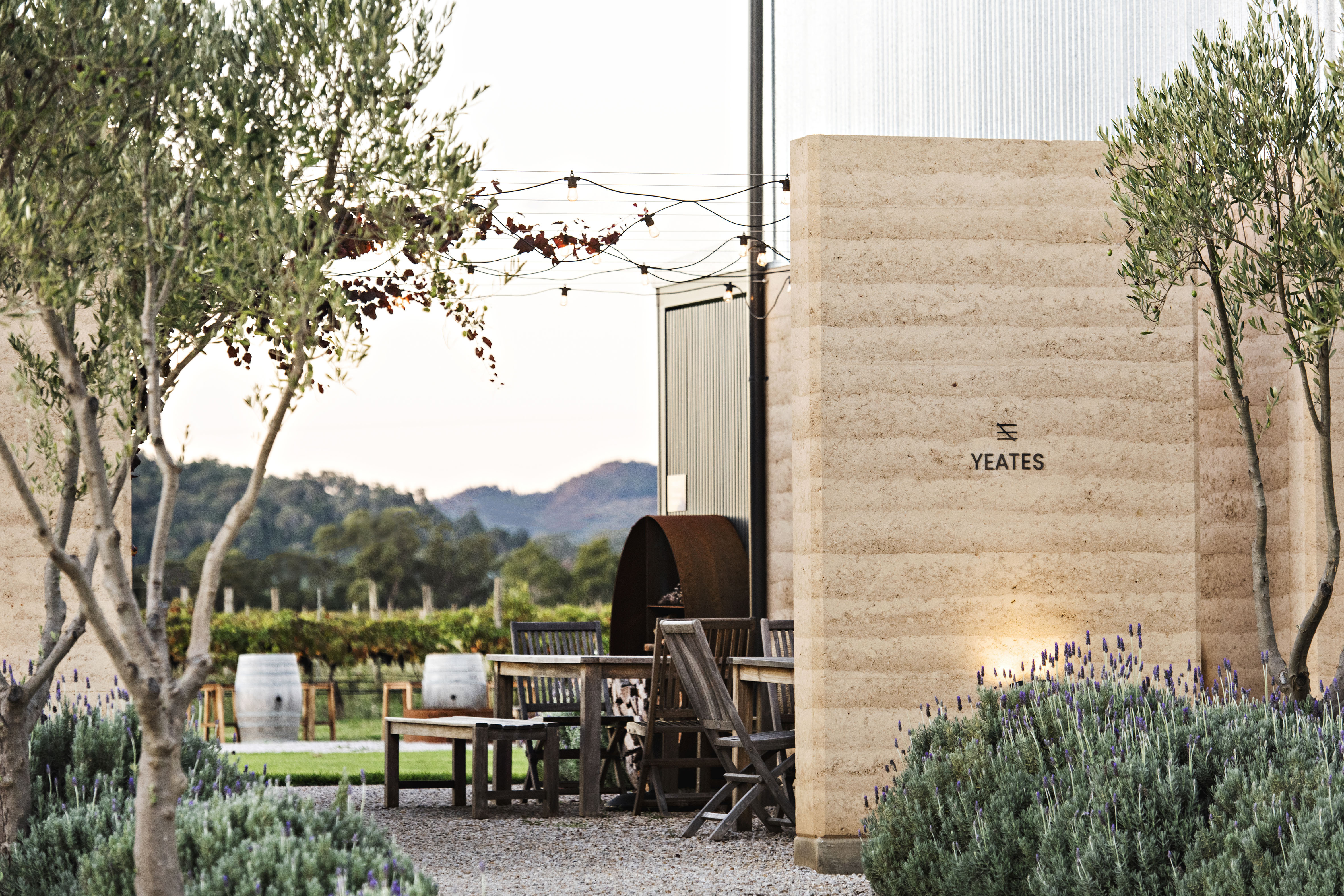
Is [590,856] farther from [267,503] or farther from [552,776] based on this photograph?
[267,503]

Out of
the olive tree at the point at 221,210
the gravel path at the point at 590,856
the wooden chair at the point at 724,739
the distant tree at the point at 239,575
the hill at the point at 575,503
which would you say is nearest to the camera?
the olive tree at the point at 221,210

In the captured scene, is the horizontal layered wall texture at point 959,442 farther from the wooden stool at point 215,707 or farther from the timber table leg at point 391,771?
the wooden stool at point 215,707

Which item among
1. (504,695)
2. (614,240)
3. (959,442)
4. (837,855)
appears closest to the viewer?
(837,855)

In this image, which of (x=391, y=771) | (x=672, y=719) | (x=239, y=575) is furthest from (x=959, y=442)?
(x=239, y=575)

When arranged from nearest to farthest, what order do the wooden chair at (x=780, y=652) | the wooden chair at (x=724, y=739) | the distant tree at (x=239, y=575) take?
1. the wooden chair at (x=724, y=739)
2. the wooden chair at (x=780, y=652)
3. the distant tree at (x=239, y=575)

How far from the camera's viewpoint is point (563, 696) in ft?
27.0

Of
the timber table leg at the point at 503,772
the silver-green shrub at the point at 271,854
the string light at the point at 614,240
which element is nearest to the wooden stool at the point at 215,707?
the timber table leg at the point at 503,772

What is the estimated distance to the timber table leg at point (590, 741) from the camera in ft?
23.5

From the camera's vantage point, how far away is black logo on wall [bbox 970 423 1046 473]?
18.5 ft

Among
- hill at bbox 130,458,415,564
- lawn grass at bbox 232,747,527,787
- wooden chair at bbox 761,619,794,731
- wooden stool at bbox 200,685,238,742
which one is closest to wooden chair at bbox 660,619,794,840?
wooden chair at bbox 761,619,794,731

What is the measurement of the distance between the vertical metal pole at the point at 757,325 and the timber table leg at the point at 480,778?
2.12 m

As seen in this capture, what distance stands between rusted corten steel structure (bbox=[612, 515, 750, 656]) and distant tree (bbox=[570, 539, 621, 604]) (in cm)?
1549

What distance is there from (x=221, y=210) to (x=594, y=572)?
22.0 m

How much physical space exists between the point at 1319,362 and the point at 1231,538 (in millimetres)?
1312
